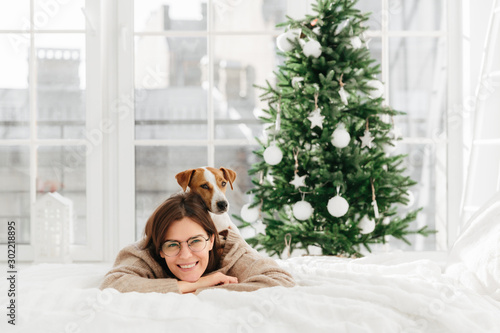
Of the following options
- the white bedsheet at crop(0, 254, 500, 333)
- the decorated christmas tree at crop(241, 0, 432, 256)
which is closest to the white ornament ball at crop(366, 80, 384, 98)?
the decorated christmas tree at crop(241, 0, 432, 256)

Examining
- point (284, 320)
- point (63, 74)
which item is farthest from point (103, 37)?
point (284, 320)

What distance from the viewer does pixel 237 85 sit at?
2.94 m

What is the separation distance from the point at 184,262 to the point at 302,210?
1040mm

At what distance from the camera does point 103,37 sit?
9.27 ft

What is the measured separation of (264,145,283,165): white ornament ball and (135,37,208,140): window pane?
723 millimetres

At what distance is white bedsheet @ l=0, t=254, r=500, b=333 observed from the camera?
1065 mm

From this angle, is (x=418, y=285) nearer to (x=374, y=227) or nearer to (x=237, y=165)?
(x=374, y=227)

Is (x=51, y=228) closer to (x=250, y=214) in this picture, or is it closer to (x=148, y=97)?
(x=148, y=97)

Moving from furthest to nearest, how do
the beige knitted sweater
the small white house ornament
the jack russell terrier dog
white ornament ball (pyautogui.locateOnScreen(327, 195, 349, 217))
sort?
the small white house ornament < white ornament ball (pyautogui.locateOnScreen(327, 195, 349, 217)) < the jack russell terrier dog < the beige knitted sweater

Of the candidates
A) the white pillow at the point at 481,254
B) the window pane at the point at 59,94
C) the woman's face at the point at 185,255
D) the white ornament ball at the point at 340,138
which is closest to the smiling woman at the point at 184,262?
the woman's face at the point at 185,255

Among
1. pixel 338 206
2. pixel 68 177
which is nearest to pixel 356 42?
pixel 338 206

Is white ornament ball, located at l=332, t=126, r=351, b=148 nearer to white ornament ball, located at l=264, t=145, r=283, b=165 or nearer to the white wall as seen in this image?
white ornament ball, located at l=264, t=145, r=283, b=165

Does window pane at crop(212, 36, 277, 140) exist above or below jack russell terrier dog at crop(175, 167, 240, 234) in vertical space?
above

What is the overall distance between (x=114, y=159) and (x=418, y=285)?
2.04m
